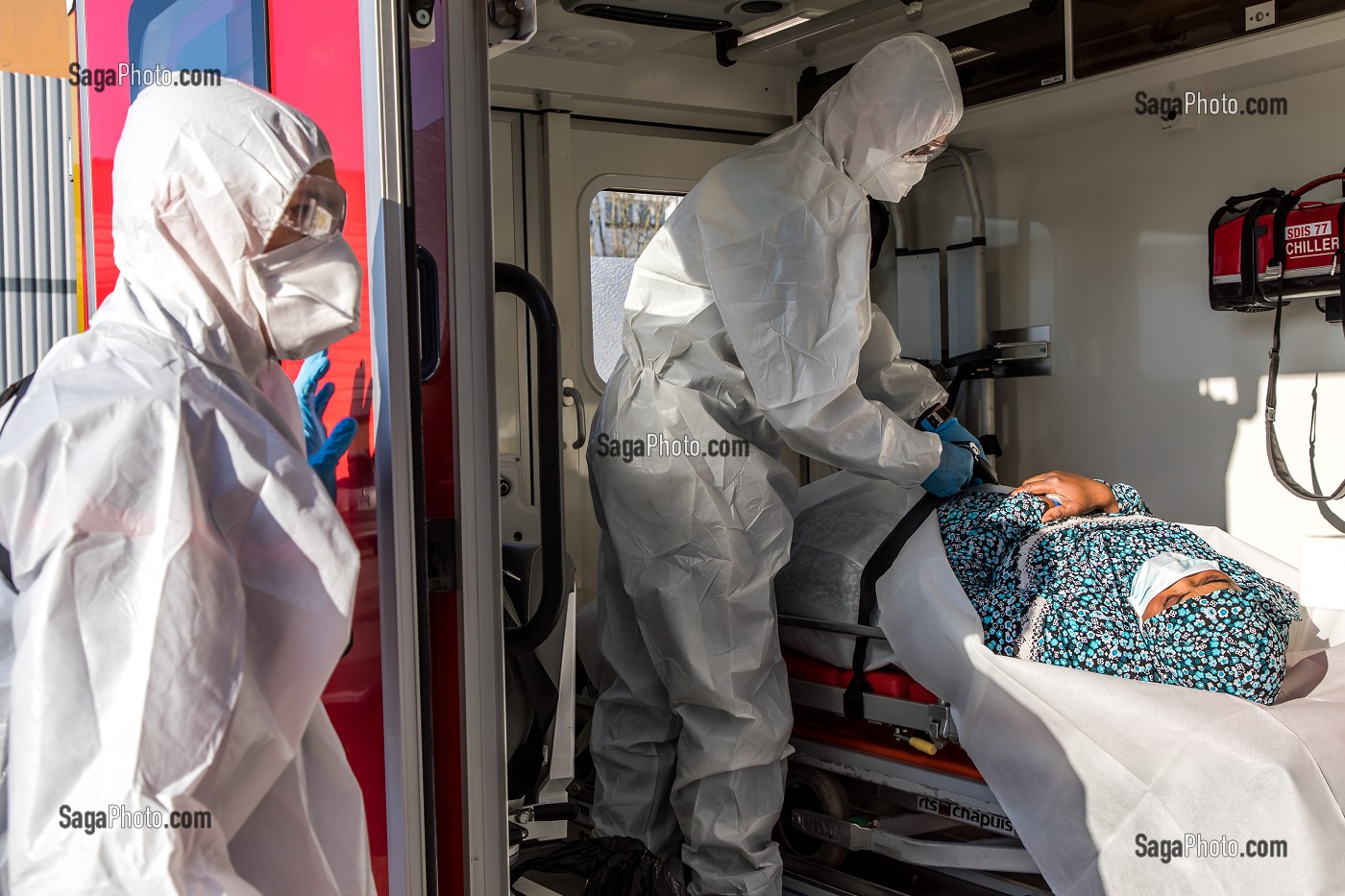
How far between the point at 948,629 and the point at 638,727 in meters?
0.84

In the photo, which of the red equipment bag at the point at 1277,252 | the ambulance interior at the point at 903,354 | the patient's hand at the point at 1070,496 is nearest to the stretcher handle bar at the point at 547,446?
the ambulance interior at the point at 903,354

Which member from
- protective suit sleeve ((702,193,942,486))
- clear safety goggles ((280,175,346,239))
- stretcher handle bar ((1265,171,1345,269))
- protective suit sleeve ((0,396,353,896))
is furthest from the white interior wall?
protective suit sleeve ((0,396,353,896))

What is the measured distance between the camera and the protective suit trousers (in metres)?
2.79

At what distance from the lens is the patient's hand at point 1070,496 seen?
3.00 metres

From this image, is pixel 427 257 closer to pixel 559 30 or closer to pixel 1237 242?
pixel 559 30

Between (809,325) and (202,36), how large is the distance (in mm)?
1485

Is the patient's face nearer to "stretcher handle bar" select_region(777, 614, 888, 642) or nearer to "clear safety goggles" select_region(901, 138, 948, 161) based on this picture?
"stretcher handle bar" select_region(777, 614, 888, 642)

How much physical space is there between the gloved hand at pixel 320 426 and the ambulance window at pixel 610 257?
2634mm

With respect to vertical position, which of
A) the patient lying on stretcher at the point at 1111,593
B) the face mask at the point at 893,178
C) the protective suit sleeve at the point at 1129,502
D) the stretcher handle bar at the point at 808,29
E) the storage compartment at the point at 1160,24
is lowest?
the patient lying on stretcher at the point at 1111,593

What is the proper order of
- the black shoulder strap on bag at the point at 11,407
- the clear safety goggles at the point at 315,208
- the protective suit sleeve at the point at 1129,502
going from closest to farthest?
the black shoulder strap on bag at the point at 11,407 → the clear safety goggles at the point at 315,208 → the protective suit sleeve at the point at 1129,502

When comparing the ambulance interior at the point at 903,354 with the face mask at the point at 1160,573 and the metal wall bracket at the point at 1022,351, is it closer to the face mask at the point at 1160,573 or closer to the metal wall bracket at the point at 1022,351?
the metal wall bracket at the point at 1022,351

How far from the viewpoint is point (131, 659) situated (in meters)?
1.16

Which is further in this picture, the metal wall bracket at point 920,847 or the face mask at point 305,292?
the metal wall bracket at point 920,847

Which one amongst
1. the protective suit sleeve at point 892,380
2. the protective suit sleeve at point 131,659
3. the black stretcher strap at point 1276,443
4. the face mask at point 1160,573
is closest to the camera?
the protective suit sleeve at point 131,659
